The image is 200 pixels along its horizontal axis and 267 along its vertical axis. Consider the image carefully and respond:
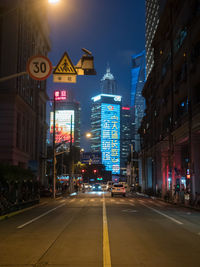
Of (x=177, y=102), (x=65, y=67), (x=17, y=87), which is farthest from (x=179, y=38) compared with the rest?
(x=65, y=67)

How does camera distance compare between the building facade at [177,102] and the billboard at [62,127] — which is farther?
the billboard at [62,127]

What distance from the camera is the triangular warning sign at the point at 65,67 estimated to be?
1224 cm

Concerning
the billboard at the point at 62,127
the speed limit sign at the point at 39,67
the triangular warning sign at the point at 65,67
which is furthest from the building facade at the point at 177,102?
the billboard at the point at 62,127

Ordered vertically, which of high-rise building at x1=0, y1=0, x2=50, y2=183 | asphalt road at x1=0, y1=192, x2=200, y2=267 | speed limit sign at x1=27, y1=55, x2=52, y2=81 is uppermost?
high-rise building at x1=0, y1=0, x2=50, y2=183

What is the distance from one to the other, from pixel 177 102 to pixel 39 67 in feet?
109

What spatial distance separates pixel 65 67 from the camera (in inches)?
485

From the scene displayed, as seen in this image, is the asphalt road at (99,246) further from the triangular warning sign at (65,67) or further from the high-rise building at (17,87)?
the high-rise building at (17,87)

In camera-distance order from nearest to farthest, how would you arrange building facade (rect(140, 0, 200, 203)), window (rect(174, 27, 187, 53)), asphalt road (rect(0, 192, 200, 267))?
1. asphalt road (rect(0, 192, 200, 267))
2. building facade (rect(140, 0, 200, 203))
3. window (rect(174, 27, 187, 53))

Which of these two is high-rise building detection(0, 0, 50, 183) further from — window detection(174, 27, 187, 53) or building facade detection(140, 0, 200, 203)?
building facade detection(140, 0, 200, 203)

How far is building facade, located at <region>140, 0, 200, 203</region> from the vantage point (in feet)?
110

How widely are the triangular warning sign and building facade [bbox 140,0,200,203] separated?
21.1m

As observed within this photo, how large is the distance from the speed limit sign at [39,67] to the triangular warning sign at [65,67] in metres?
0.30

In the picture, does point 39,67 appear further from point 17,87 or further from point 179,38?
point 17,87

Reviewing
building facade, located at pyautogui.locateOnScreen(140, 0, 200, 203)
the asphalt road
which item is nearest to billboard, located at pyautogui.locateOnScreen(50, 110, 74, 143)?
building facade, located at pyautogui.locateOnScreen(140, 0, 200, 203)
